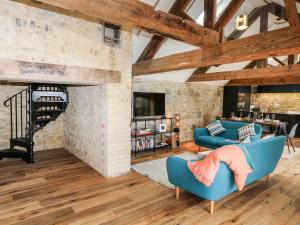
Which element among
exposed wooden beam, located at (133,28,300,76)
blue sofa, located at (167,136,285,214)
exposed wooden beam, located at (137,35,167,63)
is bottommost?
blue sofa, located at (167,136,285,214)

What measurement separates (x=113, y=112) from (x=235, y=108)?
6485 millimetres

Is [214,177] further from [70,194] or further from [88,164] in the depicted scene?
[88,164]

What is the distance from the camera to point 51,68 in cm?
311

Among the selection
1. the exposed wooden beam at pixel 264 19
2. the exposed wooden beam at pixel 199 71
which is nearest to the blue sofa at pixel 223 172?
the exposed wooden beam at pixel 264 19

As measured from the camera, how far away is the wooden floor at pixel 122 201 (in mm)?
2631

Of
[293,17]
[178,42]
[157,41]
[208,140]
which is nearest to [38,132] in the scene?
[157,41]

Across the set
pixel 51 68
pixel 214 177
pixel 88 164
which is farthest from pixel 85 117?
pixel 214 177

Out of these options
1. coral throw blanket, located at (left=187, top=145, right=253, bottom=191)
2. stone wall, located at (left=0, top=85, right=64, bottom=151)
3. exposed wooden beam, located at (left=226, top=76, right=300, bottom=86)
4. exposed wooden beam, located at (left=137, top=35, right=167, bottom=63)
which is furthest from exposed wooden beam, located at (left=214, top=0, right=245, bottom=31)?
stone wall, located at (left=0, top=85, right=64, bottom=151)

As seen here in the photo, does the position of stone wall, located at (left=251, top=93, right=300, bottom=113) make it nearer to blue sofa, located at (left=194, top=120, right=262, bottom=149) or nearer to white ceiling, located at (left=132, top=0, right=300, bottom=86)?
white ceiling, located at (left=132, top=0, right=300, bottom=86)

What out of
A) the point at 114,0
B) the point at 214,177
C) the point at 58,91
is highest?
the point at 114,0

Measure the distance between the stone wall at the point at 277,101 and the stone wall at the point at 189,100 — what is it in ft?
8.59

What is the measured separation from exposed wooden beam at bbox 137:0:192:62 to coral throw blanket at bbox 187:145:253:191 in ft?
9.17

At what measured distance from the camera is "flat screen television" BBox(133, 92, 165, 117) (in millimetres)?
5824

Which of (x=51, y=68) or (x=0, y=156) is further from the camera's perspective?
(x=0, y=156)
